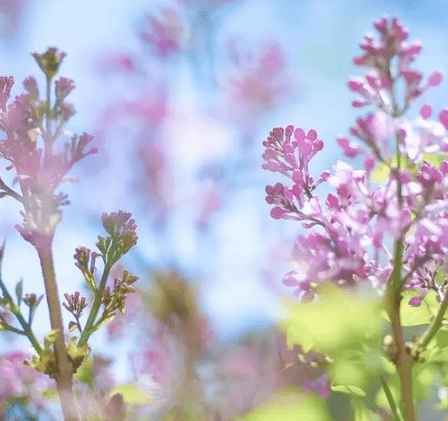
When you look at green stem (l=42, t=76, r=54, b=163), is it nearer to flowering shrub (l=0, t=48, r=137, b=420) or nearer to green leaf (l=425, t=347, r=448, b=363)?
flowering shrub (l=0, t=48, r=137, b=420)

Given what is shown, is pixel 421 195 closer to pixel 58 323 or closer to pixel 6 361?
pixel 58 323

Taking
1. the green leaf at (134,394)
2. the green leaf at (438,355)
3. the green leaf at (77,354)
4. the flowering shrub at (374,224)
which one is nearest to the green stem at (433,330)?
the flowering shrub at (374,224)

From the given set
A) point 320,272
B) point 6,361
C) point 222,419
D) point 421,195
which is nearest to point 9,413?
point 6,361

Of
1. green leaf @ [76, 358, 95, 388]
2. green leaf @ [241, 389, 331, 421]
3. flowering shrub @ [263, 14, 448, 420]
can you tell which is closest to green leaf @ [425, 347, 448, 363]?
flowering shrub @ [263, 14, 448, 420]

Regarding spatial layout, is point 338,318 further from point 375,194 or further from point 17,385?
point 17,385

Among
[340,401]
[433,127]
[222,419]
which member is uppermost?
[433,127]

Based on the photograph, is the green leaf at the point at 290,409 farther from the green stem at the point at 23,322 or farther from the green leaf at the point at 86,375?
the green leaf at the point at 86,375
